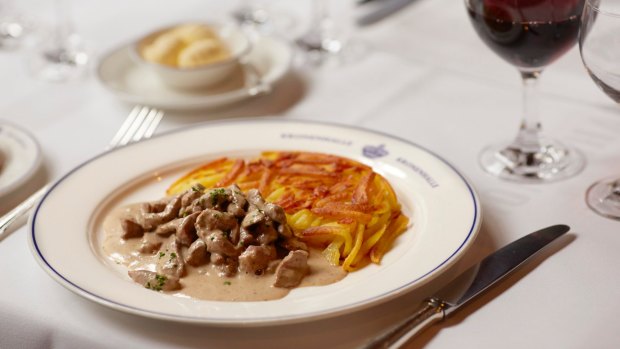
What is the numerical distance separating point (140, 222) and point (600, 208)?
0.93m

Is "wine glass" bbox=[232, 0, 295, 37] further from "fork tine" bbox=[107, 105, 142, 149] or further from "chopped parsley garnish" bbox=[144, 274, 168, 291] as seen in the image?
"chopped parsley garnish" bbox=[144, 274, 168, 291]

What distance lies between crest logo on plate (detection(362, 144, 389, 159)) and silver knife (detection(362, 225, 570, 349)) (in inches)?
15.7

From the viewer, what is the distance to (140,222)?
1.63m

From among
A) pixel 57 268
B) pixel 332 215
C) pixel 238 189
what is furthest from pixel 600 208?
pixel 57 268

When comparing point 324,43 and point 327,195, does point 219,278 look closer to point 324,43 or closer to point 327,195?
point 327,195

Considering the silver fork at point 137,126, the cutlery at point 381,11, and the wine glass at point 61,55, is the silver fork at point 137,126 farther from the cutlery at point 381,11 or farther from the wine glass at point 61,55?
the cutlery at point 381,11

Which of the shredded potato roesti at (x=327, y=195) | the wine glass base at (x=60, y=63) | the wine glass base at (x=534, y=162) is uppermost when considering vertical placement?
the shredded potato roesti at (x=327, y=195)

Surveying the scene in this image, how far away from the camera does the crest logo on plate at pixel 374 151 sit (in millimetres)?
1862

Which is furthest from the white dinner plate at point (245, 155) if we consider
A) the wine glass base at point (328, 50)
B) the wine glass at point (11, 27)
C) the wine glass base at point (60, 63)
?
the wine glass at point (11, 27)

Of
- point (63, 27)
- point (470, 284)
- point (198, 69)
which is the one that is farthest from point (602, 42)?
point (63, 27)

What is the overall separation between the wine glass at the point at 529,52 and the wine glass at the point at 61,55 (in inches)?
51.0

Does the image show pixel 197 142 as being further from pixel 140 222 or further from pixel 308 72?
pixel 308 72

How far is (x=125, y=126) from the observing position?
7.20 ft

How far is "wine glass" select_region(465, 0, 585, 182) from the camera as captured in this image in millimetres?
1760
